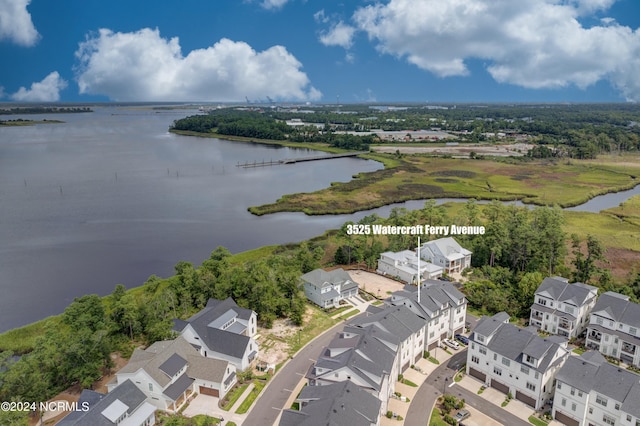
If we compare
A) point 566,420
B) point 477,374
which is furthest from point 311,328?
point 566,420

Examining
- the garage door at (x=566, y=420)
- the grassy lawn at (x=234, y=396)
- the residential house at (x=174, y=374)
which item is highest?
the residential house at (x=174, y=374)

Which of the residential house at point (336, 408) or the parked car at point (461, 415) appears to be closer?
the residential house at point (336, 408)

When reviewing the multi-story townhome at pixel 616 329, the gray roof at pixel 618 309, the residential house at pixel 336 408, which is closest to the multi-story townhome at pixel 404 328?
the residential house at pixel 336 408

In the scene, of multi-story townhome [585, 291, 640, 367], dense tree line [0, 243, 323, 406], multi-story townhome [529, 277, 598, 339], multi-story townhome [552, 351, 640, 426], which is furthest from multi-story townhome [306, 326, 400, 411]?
multi-story townhome [585, 291, 640, 367]

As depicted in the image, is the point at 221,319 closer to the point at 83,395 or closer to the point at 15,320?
the point at 83,395

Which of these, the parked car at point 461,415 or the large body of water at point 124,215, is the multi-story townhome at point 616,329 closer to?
the parked car at point 461,415

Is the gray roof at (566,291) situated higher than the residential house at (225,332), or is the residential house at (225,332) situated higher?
the gray roof at (566,291)
